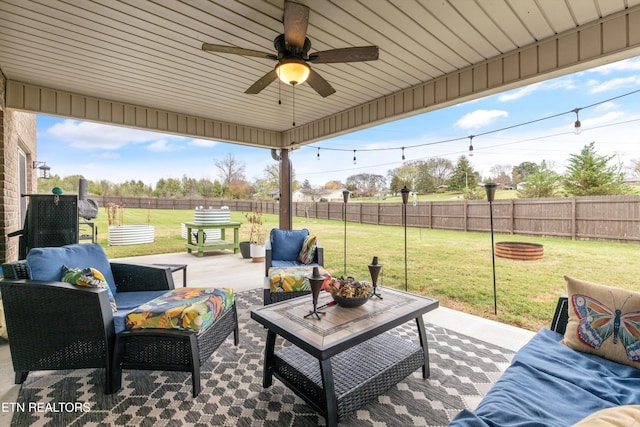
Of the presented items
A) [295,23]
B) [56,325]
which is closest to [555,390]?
[295,23]

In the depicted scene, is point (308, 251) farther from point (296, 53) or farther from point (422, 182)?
point (422, 182)

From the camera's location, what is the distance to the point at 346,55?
2055 mm

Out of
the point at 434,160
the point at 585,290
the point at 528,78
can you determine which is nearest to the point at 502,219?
the point at 434,160

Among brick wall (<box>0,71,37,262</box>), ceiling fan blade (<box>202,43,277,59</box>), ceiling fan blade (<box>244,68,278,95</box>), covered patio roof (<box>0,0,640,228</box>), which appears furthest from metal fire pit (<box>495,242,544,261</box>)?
brick wall (<box>0,71,37,262</box>)

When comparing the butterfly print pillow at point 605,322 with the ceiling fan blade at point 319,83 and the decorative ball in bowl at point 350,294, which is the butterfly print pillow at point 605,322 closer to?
the decorative ball in bowl at point 350,294

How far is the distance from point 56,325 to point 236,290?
230cm

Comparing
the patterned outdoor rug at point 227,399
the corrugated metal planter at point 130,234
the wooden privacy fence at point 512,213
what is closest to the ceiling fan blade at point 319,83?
the patterned outdoor rug at point 227,399

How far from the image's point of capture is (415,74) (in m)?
3.17

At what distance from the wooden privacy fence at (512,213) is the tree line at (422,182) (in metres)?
0.22

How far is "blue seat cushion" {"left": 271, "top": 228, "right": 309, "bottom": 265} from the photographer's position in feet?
12.6

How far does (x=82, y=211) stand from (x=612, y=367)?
574cm

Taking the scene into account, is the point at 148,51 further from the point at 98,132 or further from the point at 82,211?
the point at 98,132

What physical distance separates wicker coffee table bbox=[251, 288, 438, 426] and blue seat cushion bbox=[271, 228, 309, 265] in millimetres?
1698

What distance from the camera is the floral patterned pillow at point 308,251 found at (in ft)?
11.8
